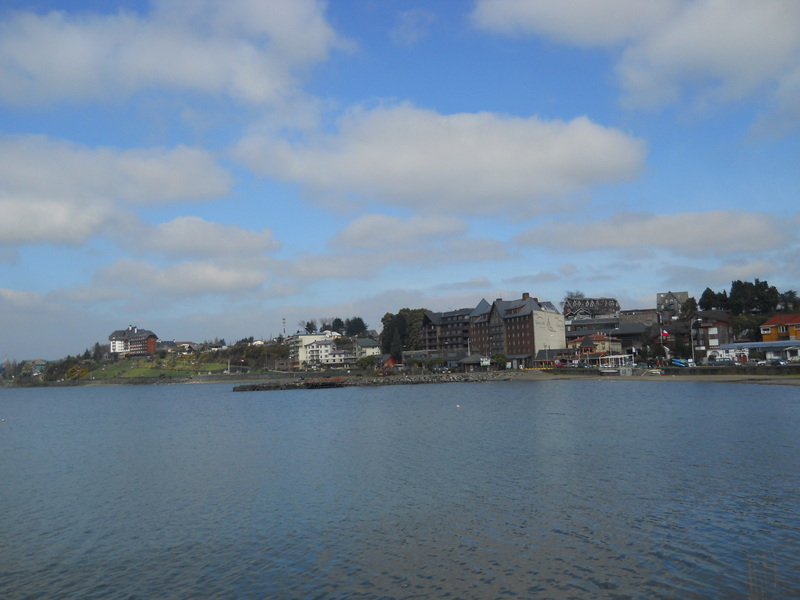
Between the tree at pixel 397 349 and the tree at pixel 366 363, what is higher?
the tree at pixel 397 349

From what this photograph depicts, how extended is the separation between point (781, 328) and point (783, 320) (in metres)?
1.27

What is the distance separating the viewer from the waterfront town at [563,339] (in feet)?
318

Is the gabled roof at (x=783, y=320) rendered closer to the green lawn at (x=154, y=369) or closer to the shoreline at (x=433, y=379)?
the shoreline at (x=433, y=379)

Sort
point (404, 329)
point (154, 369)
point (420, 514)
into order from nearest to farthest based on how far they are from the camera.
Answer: point (420, 514) < point (404, 329) < point (154, 369)

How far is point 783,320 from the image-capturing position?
9475 cm

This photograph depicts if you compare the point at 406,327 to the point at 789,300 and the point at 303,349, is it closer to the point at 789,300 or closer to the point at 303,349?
the point at 303,349

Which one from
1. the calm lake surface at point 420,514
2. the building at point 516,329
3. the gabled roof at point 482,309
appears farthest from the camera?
the gabled roof at point 482,309

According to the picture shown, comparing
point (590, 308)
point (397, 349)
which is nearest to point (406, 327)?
point (397, 349)

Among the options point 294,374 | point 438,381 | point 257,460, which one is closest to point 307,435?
point 257,460

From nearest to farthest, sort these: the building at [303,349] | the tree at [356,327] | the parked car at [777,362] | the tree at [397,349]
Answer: the parked car at [777,362], the tree at [397,349], the building at [303,349], the tree at [356,327]

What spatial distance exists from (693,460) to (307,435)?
21.8 meters

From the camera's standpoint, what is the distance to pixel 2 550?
1591cm

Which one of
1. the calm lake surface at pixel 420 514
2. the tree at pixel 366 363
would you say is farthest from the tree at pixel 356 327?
the calm lake surface at pixel 420 514

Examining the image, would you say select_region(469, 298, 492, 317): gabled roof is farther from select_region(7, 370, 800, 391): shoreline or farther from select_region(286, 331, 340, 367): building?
select_region(286, 331, 340, 367): building
